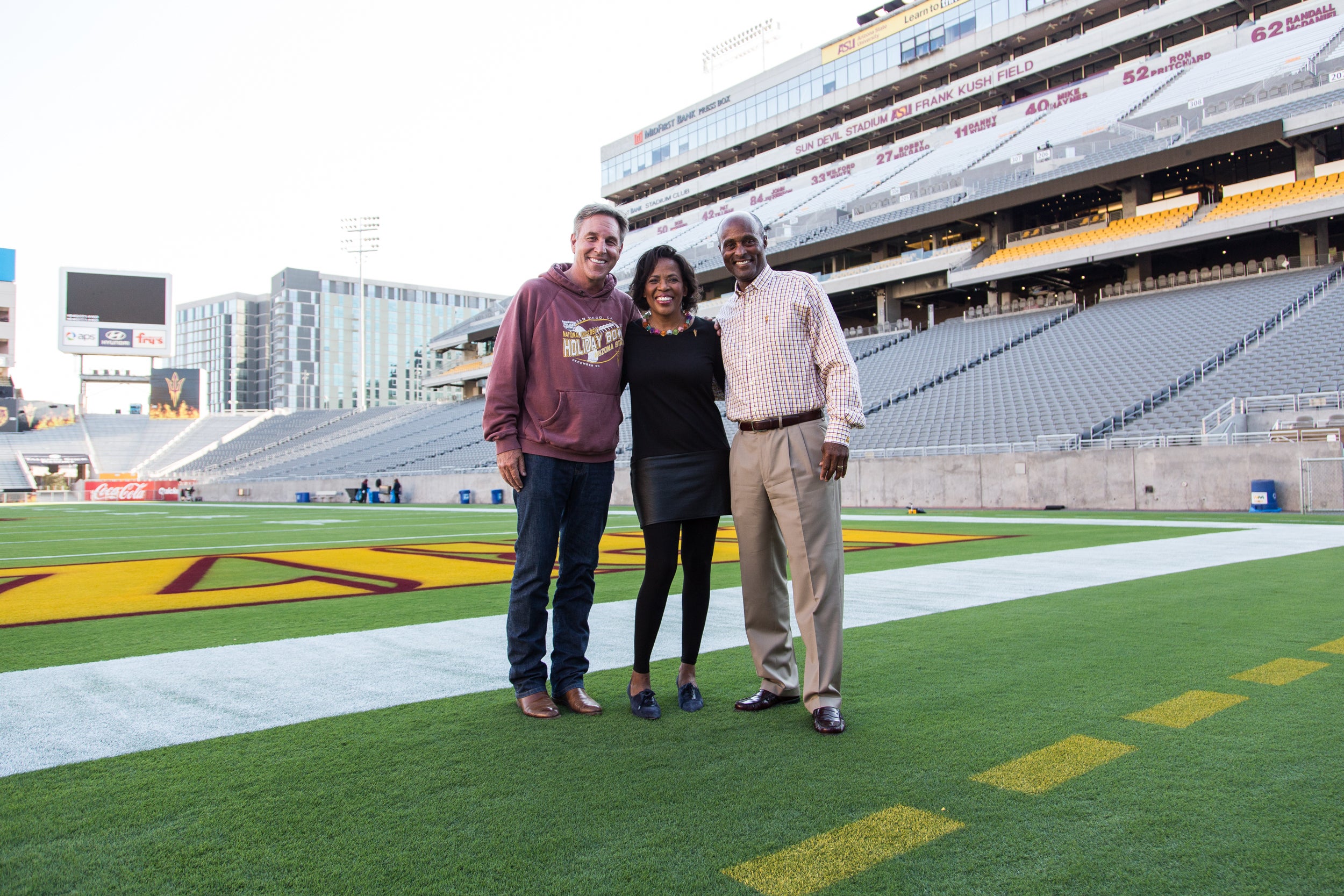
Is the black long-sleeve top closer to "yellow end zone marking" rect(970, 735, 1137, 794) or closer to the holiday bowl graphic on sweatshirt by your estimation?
the holiday bowl graphic on sweatshirt

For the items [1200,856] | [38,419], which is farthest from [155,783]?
[38,419]

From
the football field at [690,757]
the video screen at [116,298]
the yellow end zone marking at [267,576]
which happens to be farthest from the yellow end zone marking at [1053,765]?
the video screen at [116,298]

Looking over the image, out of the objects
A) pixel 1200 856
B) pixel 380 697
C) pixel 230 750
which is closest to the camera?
pixel 1200 856

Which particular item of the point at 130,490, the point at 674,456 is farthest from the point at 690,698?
the point at 130,490

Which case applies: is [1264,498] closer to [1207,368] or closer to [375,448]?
[1207,368]

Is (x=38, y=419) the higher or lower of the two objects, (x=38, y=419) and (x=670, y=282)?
the higher

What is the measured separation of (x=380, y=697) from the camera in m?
2.94

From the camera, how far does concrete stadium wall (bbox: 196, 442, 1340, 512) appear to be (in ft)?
46.5

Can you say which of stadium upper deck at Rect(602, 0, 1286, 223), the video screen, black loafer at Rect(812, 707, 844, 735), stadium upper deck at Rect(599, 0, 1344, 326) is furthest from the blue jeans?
the video screen

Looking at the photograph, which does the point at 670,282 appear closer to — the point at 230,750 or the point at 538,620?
the point at 538,620

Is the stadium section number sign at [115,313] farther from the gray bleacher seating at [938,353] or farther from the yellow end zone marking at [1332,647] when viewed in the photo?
the yellow end zone marking at [1332,647]

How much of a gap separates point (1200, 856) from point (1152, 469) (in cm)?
1574

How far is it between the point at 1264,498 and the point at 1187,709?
13.5 m

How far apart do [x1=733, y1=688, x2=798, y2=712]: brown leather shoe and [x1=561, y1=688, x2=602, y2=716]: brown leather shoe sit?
456 mm
